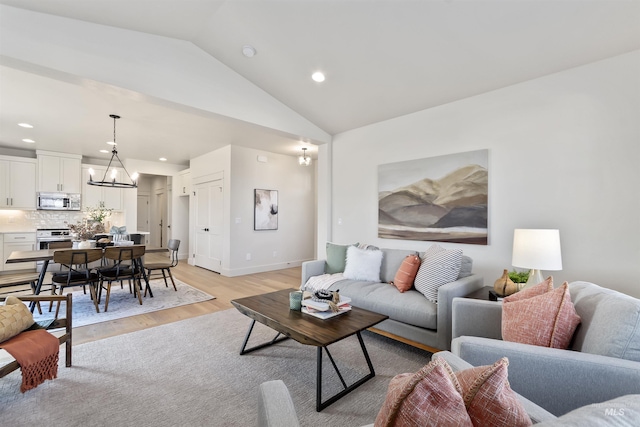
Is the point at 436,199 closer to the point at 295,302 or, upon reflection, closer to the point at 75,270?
the point at 295,302

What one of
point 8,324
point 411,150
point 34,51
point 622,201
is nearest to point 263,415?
point 8,324

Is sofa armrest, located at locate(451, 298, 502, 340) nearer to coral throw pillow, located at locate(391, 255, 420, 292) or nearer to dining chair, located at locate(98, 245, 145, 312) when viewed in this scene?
coral throw pillow, located at locate(391, 255, 420, 292)

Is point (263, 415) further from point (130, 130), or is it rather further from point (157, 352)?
point (130, 130)

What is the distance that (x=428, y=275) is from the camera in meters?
2.75

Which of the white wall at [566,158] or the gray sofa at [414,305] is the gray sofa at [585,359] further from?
the white wall at [566,158]

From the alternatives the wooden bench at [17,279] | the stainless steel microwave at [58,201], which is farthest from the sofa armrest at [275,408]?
the stainless steel microwave at [58,201]

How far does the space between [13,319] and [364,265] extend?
290cm

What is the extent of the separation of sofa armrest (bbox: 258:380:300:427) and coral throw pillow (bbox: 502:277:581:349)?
3.94 ft

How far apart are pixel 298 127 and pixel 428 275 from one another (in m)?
2.84

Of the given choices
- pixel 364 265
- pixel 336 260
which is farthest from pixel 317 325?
pixel 336 260

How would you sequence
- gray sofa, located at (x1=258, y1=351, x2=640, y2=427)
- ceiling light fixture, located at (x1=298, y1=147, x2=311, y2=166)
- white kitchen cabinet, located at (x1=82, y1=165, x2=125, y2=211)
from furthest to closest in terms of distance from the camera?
1. white kitchen cabinet, located at (x1=82, y1=165, x2=125, y2=211)
2. ceiling light fixture, located at (x1=298, y1=147, x2=311, y2=166)
3. gray sofa, located at (x1=258, y1=351, x2=640, y2=427)

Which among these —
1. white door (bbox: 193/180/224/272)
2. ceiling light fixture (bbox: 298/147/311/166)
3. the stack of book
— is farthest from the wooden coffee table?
white door (bbox: 193/180/224/272)

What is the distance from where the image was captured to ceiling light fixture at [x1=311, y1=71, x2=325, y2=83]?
338 cm

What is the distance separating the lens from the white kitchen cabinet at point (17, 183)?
18.7ft
